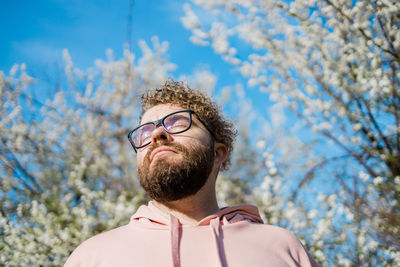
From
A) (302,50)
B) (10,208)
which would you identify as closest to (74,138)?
(10,208)

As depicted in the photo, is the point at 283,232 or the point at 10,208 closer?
the point at 283,232

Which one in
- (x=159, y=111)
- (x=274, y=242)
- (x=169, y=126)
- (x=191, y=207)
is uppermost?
(x=159, y=111)

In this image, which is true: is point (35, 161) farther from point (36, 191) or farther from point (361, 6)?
point (361, 6)

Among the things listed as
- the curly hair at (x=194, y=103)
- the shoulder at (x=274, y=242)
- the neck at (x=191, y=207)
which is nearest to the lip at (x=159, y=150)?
the neck at (x=191, y=207)

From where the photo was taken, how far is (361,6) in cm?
405

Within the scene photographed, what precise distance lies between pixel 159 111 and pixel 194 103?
0.24 m

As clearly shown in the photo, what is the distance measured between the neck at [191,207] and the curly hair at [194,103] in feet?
1.41

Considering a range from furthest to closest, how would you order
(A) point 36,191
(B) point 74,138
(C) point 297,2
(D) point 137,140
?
(B) point 74,138 < (A) point 36,191 < (C) point 297,2 < (D) point 137,140

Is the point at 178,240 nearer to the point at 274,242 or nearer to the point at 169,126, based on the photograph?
the point at 274,242

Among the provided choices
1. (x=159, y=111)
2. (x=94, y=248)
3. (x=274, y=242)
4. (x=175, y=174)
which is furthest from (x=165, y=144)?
(x=274, y=242)

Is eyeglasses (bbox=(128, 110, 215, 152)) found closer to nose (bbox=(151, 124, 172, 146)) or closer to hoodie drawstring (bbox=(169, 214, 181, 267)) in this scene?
nose (bbox=(151, 124, 172, 146))

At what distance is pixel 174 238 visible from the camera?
1.57 meters

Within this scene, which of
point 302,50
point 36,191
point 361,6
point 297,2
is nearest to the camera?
point 361,6

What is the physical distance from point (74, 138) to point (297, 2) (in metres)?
5.02
